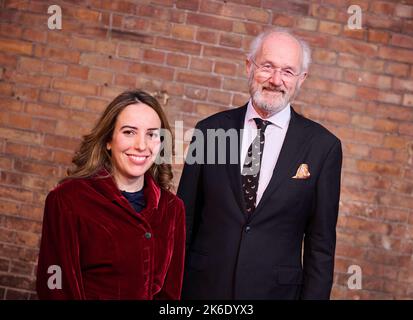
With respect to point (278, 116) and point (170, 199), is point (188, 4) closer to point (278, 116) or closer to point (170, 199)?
point (278, 116)

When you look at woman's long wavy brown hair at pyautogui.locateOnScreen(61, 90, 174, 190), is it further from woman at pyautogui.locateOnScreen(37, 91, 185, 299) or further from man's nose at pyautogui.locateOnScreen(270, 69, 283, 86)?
man's nose at pyautogui.locateOnScreen(270, 69, 283, 86)

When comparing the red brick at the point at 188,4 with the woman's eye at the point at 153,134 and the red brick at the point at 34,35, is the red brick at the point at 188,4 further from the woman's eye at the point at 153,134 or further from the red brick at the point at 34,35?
the woman's eye at the point at 153,134

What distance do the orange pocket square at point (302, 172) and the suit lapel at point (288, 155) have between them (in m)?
0.03

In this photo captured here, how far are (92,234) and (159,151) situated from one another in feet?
1.38

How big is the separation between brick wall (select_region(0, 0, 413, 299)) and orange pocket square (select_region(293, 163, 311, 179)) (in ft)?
4.32

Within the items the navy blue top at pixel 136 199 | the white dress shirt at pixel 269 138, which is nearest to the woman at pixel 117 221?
the navy blue top at pixel 136 199

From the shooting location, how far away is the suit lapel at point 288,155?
256cm

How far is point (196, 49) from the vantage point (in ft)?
12.6

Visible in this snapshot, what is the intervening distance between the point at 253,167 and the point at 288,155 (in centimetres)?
15

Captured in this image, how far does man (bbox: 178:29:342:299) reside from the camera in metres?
2.57

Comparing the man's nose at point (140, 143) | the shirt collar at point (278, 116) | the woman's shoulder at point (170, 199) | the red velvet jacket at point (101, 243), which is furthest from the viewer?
the shirt collar at point (278, 116)

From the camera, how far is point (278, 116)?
2676mm

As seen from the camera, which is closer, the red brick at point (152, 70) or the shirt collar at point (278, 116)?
the shirt collar at point (278, 116)

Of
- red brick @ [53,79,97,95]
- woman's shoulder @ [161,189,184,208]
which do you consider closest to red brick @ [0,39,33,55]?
red brick @ [53,79,97,95]
